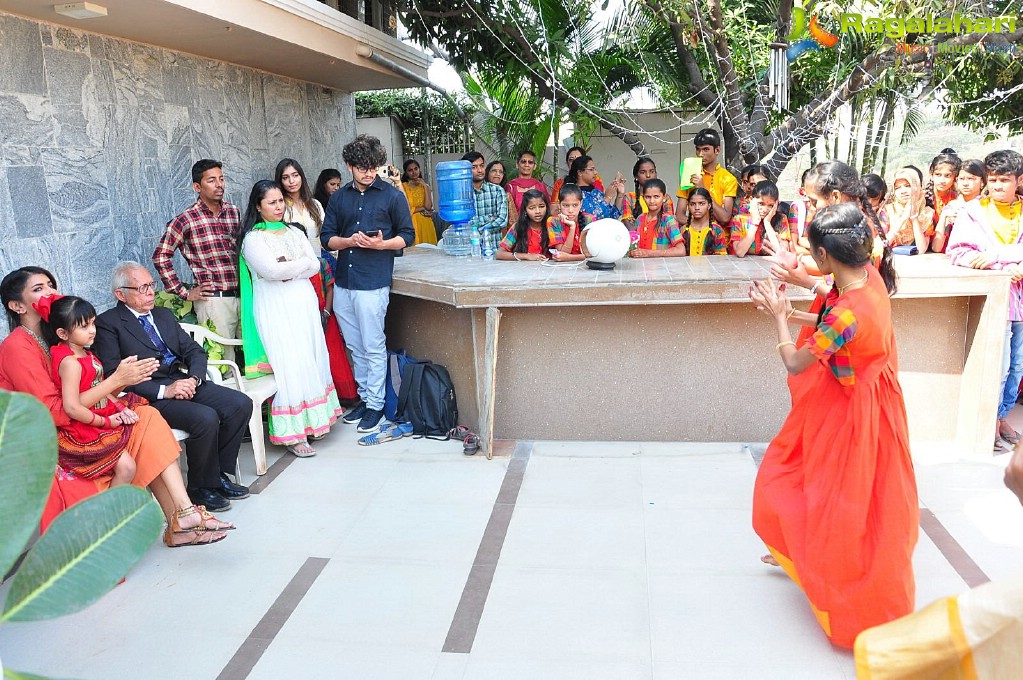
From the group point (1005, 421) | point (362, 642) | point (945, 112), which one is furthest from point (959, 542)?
point (945, 112)

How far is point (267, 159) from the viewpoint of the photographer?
6.69 meters

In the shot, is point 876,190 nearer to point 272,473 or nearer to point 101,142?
point 272,473

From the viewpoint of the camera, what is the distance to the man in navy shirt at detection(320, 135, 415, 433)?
4852 mm

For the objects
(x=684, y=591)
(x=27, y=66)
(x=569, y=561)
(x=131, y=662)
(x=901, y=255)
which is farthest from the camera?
(x=901, y=255)

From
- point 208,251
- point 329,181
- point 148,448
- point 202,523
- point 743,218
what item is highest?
point 329,181

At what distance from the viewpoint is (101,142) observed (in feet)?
15.8

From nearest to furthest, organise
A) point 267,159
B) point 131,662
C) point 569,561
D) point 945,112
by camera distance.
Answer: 1. point 131,662
2. point 569,561
3. point 267,159
4. point 945,112

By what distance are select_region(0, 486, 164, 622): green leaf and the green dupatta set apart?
13.6 ft

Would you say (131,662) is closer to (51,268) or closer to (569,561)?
(569,561)

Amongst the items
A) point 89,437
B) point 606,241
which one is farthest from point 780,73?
point 89,437

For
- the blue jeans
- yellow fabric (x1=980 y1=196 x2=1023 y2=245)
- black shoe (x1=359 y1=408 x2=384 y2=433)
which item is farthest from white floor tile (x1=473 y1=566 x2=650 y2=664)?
yellow fabric (x1=980 y1=196 x2=1023 y2=245)

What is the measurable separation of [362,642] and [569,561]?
93 cm

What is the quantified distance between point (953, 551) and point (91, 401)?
11.6 ft

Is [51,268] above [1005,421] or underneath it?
above
